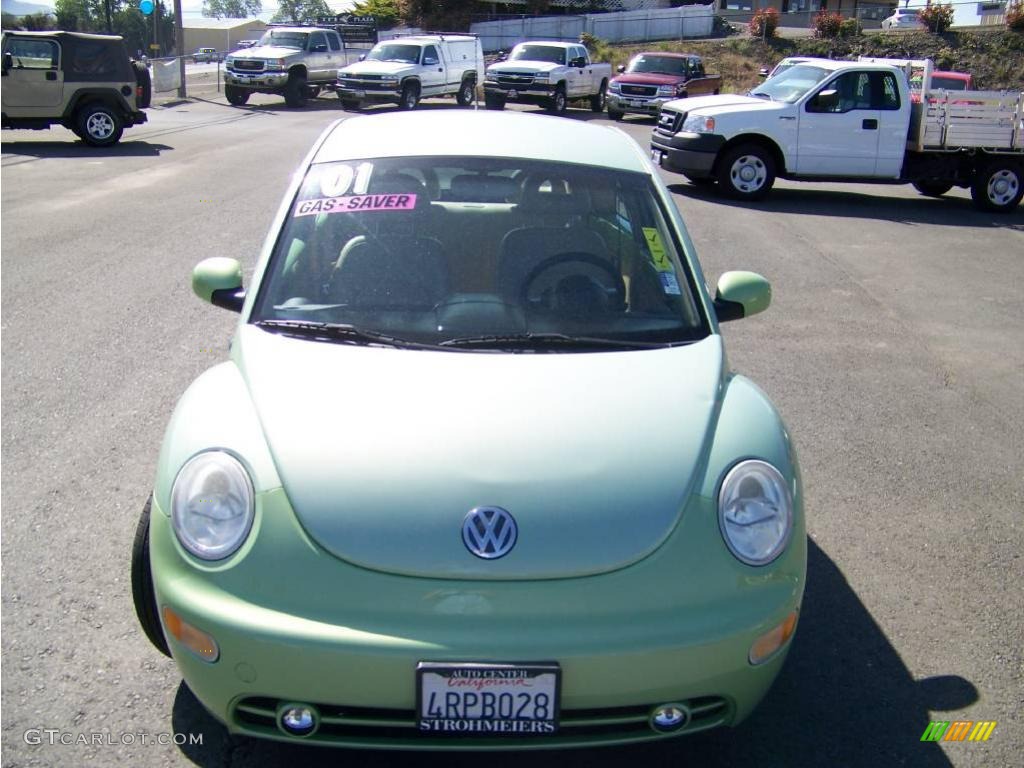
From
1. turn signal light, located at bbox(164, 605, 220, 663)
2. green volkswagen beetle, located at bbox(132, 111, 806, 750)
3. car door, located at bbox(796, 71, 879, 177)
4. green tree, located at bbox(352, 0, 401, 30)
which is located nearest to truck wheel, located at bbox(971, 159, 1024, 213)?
car door, located at bbox(796, 71, 879, 177)

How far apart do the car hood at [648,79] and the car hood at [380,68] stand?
227 inches

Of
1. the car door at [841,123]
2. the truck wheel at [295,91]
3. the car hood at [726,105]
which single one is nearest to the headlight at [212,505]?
the car hood at [726,105]

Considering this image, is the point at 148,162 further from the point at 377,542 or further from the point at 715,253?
the point at 377,542

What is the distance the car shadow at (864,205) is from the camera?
1462 cm

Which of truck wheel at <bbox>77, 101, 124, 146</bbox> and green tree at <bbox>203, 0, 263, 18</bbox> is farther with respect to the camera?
green tree at <bbox>203, 0, 263, 18</bbox>

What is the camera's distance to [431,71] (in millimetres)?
29688

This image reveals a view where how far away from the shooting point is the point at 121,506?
14.9 feet

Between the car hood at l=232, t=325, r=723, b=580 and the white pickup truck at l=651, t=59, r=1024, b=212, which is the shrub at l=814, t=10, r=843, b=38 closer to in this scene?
the white pickup truck at l=651, t=59, r=1024, b=212

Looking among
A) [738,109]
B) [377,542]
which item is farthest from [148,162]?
[377,542]

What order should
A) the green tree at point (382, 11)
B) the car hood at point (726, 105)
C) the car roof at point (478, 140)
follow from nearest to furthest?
the car roof at point (478, 140)
the car hood at point (726, 105)
the green tree at point (382, 11)

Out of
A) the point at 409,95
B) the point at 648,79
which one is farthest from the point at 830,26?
the point at 409,95

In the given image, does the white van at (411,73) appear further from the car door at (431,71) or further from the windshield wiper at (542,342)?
the windshield wiper at (542,342)

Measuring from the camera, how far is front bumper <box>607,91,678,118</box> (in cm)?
2828

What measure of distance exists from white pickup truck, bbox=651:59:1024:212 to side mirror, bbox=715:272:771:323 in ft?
37.1
